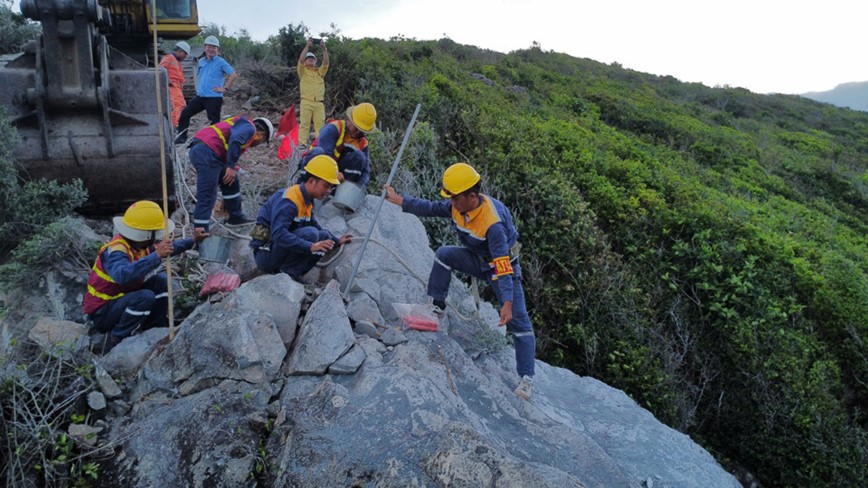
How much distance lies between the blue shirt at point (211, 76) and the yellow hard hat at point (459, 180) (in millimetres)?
5298

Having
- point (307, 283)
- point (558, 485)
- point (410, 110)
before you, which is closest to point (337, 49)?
point (410, 110)

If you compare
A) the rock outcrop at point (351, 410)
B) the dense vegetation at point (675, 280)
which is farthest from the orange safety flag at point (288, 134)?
the rock outcrop at point (351, 410)

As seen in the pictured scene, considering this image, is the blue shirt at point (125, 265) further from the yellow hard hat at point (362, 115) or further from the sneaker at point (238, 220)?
the yellow hard hat at point (362, 115)

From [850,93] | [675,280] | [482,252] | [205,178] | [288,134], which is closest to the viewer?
[482,252]

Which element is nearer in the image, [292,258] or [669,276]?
[292,258]

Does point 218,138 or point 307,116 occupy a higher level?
point 218,138

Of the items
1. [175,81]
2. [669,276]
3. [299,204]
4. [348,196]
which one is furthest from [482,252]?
[175,81]

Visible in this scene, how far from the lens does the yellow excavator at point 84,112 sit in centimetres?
564

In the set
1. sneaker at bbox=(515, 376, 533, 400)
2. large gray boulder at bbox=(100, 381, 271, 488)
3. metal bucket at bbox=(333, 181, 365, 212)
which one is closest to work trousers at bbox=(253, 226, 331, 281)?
metal bucket at bbox=(333, 181, 365, 212)

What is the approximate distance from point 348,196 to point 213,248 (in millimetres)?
1398

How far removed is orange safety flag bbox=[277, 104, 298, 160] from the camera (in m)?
8.02

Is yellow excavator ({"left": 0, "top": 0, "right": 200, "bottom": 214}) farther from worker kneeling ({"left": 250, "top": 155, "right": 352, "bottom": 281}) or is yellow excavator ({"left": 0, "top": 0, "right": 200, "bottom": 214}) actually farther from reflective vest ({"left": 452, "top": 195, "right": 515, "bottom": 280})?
reflective vest ({"left": 452, "top": 195, "right": 515, "bottom": 280})

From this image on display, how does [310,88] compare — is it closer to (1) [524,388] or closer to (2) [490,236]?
(2) [490,236]

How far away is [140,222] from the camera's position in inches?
184
